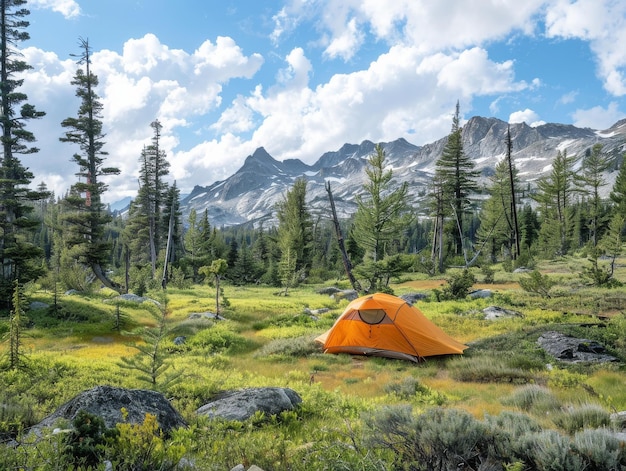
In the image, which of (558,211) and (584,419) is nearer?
(584,419)

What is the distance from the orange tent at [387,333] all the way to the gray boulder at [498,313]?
15.0 ft

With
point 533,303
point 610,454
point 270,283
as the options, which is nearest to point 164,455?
point 610,454

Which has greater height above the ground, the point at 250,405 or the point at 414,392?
the point at 250,405

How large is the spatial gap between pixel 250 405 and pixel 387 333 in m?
6.91

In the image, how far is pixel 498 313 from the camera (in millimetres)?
15906

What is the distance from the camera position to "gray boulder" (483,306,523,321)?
15531mm

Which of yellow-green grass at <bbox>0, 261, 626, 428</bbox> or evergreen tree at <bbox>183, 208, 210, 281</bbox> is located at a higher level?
evergreen tree at <bbox>183, 208, 210, 281</bbox>

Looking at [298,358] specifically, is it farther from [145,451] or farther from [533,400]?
[145,451]

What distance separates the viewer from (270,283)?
4472 centimetres

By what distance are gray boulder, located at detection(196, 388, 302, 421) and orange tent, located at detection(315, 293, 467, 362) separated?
5.88m

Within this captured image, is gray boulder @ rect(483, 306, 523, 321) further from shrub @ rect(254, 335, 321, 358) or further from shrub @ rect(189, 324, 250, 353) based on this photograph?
shrub @ rect(189, 324, 250, 353)

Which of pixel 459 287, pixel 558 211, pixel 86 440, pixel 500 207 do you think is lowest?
pixel 459 287

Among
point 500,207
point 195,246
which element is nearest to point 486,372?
point 195,246

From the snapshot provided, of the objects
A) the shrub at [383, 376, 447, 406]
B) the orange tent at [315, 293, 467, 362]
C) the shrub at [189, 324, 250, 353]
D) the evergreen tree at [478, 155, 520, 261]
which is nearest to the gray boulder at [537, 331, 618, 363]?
the orange tent at [315, 293, 467, 362]
